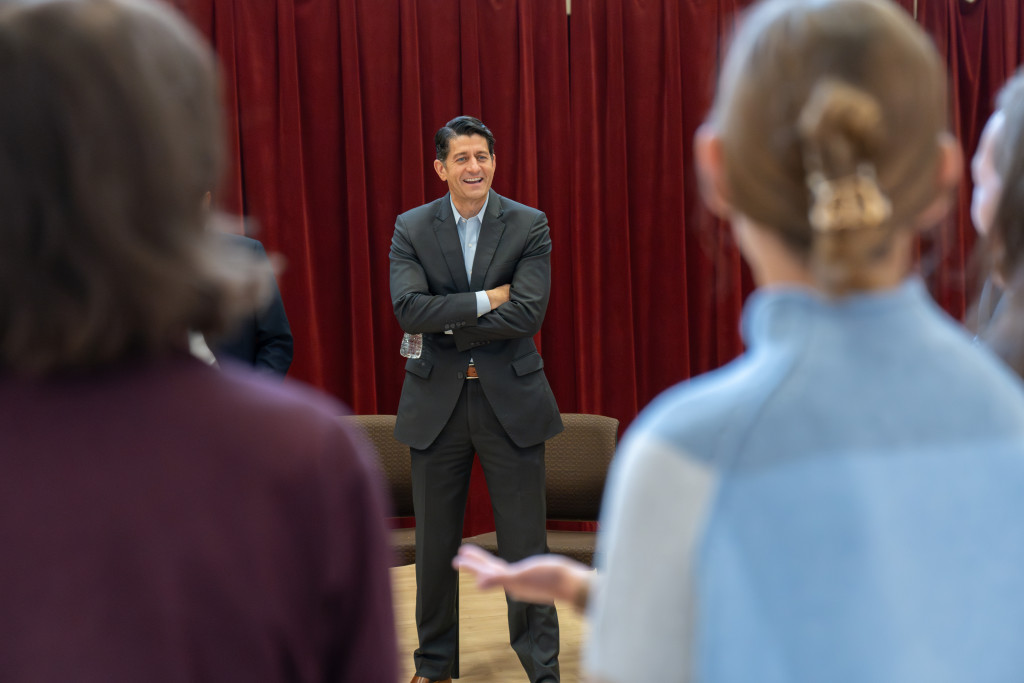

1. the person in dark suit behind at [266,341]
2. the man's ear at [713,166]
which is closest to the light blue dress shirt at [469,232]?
the person in dark suit behind at [266,341]

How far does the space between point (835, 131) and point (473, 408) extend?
280 cm

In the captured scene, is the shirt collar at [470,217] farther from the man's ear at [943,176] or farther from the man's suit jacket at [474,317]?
the man's ear at [943,176]

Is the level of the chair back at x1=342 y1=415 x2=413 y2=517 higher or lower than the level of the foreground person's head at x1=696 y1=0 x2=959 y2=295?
lower

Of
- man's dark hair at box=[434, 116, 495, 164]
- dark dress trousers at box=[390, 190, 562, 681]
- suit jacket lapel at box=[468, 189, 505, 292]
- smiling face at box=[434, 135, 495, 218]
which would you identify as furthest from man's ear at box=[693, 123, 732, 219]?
man's dark hair at box=[434, 116, 495, 164]

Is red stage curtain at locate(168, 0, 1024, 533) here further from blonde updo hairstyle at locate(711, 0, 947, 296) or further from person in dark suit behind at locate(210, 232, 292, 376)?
blonde updo hairstyle at locate(711, 0, 947, 296)

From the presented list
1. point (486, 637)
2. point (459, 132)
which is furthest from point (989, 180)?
point (486, 637)

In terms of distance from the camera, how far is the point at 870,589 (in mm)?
708

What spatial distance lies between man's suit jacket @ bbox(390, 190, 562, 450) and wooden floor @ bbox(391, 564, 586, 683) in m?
0.73

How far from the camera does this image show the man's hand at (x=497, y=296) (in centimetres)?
340

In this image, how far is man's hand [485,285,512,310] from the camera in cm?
340

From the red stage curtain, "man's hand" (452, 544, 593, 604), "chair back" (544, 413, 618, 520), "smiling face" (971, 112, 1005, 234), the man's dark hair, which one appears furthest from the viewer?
the red stage curtain

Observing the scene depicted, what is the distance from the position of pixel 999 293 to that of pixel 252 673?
1.48 m

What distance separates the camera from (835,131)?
0.68m

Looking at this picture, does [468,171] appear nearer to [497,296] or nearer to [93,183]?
[497,296]
